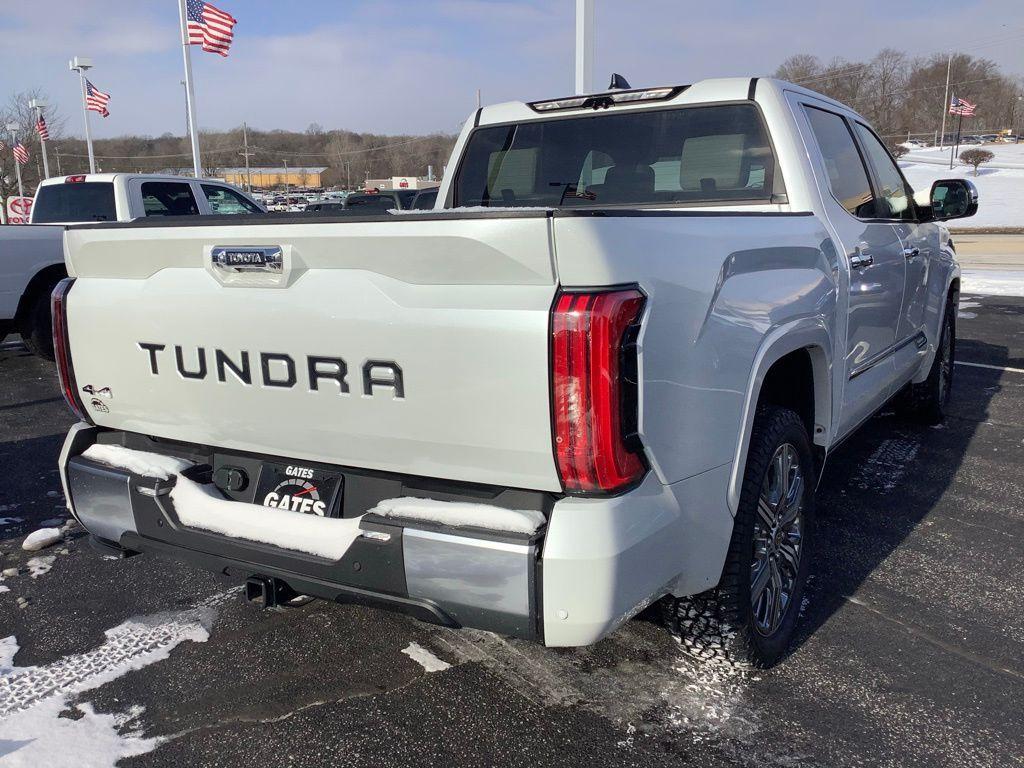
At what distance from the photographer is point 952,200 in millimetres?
4852

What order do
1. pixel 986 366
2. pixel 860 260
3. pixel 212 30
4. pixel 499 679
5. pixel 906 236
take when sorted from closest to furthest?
1. pixel 499 679
2. pixel 860 260
3. pixel 906 236
4. pixel 986 366
5. pixel 212 30

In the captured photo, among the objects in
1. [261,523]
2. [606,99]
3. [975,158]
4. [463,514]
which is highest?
[975,158]

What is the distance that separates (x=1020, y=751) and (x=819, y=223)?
1876mm

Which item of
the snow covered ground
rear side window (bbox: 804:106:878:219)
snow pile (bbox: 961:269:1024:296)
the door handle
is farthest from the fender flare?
the snow covered ground

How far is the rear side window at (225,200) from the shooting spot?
33.7 feet

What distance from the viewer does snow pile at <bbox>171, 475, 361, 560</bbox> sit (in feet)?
7.45

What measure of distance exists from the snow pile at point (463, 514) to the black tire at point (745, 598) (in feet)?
2.50

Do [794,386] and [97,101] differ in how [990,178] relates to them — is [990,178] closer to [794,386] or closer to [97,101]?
[97,101]

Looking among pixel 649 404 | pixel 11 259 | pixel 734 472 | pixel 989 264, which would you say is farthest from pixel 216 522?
pixel 989 264

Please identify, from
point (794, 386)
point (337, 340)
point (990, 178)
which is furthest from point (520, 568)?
point (990, 178)

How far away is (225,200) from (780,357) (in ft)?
30.5

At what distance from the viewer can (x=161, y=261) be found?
252cm

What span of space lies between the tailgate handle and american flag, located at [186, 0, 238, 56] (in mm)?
19057

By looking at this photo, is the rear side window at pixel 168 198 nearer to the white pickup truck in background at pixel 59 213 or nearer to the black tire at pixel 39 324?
the white pickup truck in background at pixel 59 213
